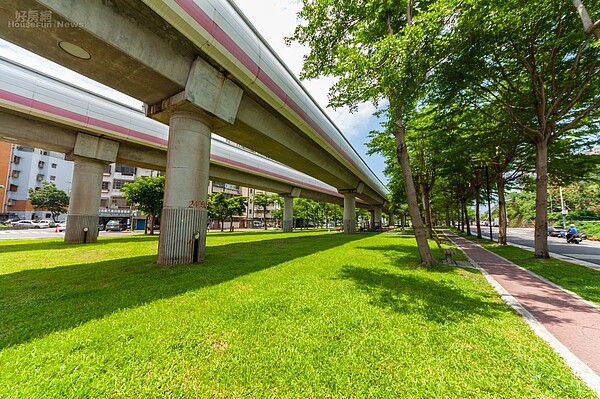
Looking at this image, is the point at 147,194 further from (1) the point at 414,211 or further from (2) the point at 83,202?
(1) the point at 414,211

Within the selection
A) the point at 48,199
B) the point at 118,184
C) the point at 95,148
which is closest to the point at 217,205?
the point at 95,148

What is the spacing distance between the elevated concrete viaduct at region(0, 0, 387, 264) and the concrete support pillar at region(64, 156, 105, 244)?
9.83 meters

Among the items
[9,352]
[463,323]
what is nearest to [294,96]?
[463,323]

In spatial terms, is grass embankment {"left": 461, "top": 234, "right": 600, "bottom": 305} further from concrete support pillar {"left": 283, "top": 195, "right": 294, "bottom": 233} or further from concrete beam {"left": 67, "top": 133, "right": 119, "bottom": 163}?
concrete support pillar {"left": 283, "top": 195, "right": 294, "bottom": 233}

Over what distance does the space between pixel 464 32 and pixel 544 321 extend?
8.13 metres

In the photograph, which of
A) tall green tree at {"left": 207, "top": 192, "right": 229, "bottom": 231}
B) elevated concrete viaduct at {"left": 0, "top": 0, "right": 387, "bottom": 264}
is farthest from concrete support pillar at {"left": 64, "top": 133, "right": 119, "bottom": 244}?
tall green tree at {"left": 207, "top": 192, "right": 229, "bottom": 231}

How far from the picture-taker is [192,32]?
793 centimetres

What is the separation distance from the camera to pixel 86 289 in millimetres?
6090

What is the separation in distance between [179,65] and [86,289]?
7.81 metres

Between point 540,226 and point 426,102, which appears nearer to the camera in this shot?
point 540,226

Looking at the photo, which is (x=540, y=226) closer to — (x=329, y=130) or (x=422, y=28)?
(x=422, y=28)

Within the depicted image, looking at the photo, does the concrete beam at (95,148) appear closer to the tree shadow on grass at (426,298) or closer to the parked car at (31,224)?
the tree shadow on grass at (426,298)

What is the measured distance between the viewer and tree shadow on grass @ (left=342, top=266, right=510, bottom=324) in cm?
497

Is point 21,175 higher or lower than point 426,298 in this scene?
higher
